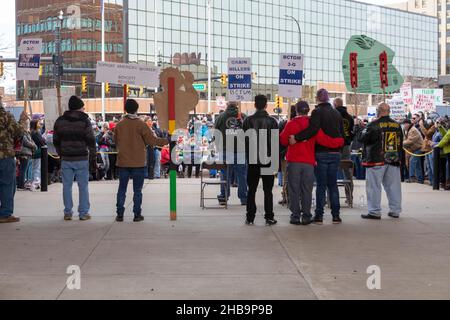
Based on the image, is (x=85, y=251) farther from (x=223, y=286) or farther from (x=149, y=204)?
(x=149, y=204)

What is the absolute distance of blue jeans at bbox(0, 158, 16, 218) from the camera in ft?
38.2

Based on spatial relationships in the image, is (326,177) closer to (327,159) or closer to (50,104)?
(327,159)

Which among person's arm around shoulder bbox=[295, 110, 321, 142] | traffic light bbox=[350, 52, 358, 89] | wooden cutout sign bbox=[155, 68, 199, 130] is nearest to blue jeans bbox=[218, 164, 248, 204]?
wooden cutout sign bbox=[155, 68, 199, 130]

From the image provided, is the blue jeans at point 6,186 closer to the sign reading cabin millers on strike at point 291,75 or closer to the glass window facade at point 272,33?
the sign reading cabin millers on strike at point 291,75

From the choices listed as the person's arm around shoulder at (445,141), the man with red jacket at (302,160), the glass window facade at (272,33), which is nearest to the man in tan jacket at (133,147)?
the man with red jacket at (302,160)

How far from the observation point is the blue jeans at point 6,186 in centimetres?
1166

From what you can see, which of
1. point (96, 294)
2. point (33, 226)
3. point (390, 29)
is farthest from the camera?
point (390, 29)

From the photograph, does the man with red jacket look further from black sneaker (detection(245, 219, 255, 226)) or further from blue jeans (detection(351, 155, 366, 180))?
blue jeans (detection(351, 155, 366, 180))

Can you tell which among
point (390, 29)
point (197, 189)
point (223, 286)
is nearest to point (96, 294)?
point (223, 286)

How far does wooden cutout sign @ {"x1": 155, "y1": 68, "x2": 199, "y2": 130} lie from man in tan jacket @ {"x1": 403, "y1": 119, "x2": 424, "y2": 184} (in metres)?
9.43

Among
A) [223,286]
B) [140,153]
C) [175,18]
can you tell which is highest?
[175,18]

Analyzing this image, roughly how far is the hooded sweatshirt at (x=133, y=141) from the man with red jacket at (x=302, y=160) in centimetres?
201

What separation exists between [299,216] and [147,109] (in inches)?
2906

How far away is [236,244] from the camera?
9.56 meters
